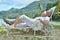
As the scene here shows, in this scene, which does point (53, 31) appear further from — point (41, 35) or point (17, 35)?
point (17, 35)

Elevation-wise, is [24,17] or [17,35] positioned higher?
[24,17]

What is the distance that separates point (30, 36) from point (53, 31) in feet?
1.02

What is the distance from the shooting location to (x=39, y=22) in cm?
334

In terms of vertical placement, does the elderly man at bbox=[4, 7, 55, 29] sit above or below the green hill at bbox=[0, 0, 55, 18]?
below

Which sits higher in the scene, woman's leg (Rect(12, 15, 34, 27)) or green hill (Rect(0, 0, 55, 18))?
green hill (Rect(0, 0, 55, 18))

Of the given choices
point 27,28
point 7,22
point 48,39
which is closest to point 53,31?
point 48,39

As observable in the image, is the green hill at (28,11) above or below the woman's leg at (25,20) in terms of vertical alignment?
above

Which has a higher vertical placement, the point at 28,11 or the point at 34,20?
the point at 28,11

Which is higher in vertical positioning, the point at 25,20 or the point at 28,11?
the point at 28,11

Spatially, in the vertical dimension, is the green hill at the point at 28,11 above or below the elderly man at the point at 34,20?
above

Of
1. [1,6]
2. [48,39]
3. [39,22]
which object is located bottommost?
[48,39]

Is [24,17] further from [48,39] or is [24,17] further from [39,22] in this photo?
[48,39]

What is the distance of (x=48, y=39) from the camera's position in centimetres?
332

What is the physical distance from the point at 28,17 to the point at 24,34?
0.77ft
